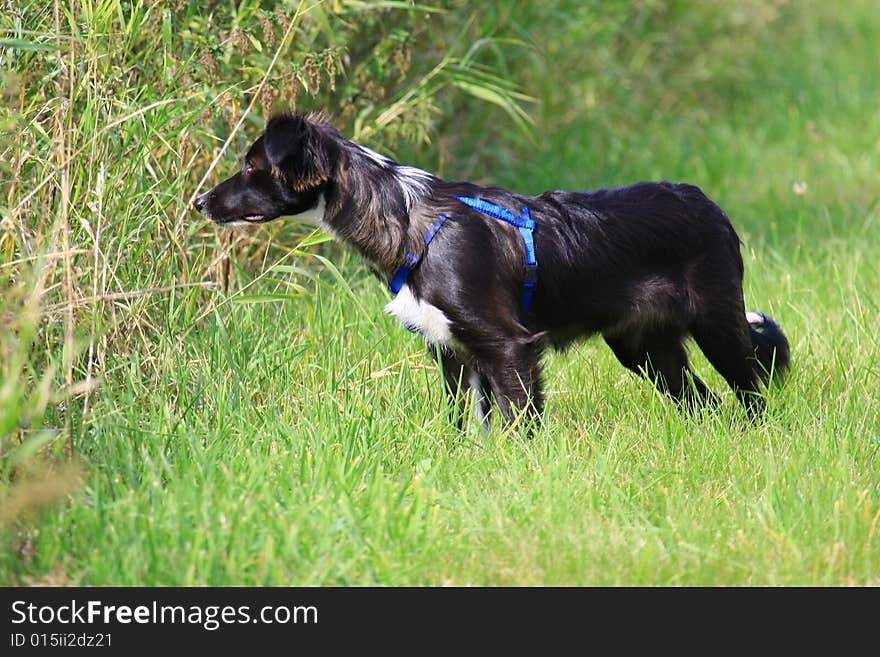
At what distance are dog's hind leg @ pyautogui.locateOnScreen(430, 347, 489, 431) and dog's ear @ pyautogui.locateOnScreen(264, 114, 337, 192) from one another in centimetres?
73

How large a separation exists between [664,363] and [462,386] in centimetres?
84

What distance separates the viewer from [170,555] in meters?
2.97

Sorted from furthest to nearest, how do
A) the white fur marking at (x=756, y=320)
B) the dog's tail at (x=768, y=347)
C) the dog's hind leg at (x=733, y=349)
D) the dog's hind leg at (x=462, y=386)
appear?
the white fur marking at (x=756, y=320), the dog's tail at (x=768, y=347), the dog's hind leg at (x=733, y=349), the dog's hind leg at (x=462, y=386)

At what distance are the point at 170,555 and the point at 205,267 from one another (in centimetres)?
196

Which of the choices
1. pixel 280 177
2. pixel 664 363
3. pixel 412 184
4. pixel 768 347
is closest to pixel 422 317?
pixel 412 184

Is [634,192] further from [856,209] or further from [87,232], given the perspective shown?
[856,209]

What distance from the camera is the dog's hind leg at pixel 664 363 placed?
4.66 m

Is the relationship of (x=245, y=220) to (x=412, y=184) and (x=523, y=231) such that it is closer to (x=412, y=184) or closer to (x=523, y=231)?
(x=412, y=184)

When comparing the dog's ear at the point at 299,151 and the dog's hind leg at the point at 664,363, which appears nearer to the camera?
the dog's ear at the point at 299,151

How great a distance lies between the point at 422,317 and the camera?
410 cm

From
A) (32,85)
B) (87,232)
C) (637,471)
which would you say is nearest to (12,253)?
(87,232)

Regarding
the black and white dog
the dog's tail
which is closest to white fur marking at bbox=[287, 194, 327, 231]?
the black and white dog

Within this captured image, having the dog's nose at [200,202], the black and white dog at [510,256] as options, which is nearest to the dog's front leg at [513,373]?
the black and white dog at [510,256]

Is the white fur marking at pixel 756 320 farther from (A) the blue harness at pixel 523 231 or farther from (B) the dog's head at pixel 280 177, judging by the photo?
(B) the dog's head at pixel 280 177
